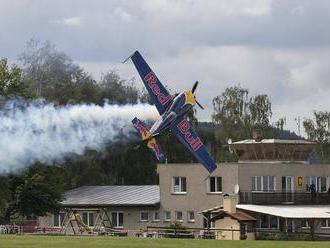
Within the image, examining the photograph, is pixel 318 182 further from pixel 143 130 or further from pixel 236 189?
pixel 143 130

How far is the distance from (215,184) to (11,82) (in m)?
20.2

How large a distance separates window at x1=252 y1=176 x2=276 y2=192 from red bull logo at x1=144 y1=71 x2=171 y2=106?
25.7 m

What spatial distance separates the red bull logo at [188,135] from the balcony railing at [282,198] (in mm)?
21535

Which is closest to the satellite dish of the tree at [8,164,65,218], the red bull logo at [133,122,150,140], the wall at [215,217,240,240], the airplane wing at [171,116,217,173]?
the wall at [215,217,240,240]

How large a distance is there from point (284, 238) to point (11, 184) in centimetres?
2578

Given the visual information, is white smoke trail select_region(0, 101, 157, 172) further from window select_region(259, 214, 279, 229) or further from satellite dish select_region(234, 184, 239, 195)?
window select_region(259, 214, 279, 229)

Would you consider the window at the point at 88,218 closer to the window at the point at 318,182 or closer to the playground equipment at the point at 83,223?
the playground equipment at the point at 83,223

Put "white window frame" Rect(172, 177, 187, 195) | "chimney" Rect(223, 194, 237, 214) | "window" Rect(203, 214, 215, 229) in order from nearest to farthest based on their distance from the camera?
"chimney" Rect(223, 194, 237, 214)
"window" Rect(203, 214, 215, 229)
"white window frame" Rect(172, 177, 187, 195)

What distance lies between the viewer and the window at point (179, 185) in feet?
268

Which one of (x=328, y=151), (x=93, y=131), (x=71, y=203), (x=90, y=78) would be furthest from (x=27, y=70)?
(x=328, y=151)

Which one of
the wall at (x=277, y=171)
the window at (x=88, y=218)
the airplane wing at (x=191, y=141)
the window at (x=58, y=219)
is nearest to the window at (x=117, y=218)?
the window at (x=88, y=218)

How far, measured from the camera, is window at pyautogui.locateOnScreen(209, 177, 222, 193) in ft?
261

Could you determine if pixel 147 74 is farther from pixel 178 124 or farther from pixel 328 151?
pixel 328 151

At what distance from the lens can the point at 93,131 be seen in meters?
58.3
